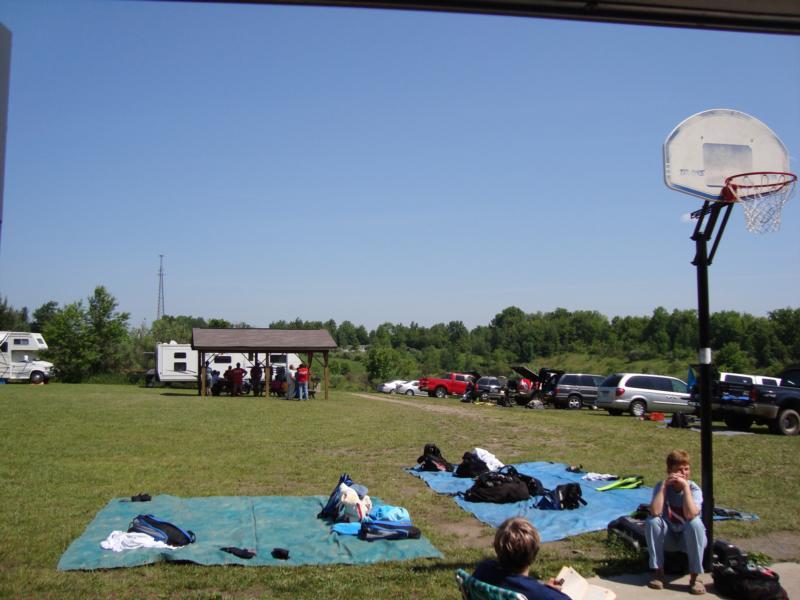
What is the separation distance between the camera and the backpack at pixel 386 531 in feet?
23.1

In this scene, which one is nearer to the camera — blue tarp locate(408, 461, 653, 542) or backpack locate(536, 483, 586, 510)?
blue tarp locate(408, 461, 653, 542)

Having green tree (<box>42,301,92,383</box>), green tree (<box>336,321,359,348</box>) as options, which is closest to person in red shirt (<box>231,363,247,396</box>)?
green tree (<box>42,301,92,383</box>)

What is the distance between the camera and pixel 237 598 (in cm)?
543

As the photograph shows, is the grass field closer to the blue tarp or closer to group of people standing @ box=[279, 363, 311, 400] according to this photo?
the blue tarp

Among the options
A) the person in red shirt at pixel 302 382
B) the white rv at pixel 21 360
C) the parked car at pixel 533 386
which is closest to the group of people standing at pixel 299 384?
the person in red shirt at pixel 302 382

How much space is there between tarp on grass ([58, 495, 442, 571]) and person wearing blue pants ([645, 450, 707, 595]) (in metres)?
1.99

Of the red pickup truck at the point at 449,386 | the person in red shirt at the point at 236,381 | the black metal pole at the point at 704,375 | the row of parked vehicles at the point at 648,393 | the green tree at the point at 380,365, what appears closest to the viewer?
the black metal pole at the point at 704,375

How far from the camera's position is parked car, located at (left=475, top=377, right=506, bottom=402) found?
34.1 m

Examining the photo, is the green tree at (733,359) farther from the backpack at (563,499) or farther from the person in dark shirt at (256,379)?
the backpack at (563,499)

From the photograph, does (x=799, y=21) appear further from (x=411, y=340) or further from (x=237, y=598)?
(x=411, y=340)

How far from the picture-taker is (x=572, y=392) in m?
31.0

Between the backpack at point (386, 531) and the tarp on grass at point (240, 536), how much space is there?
0.08m

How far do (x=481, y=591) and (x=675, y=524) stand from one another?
288 centimetres

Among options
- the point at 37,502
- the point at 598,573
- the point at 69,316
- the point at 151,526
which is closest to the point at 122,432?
the point at 37,502
